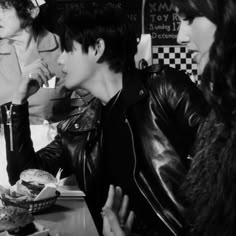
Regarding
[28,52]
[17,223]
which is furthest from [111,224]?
[28,52]

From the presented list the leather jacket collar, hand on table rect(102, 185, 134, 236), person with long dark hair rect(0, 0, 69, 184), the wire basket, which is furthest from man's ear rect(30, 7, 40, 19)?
hand on table rect(102, 185, 134, 236)

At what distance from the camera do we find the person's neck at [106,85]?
203 centimetres

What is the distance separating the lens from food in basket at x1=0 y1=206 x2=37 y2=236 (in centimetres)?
118

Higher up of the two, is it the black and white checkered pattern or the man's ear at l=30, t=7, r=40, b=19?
the man's ear at l=30, t=7, r=40, b=19

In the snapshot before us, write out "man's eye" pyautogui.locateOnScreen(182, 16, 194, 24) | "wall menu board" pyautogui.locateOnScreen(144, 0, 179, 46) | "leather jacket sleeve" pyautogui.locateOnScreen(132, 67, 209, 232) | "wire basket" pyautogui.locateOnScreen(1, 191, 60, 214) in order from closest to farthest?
"man's eye" pyautogui.locateOnScreen(182, 16, 194, 24) < "wire basket" pyautogui.locateOnScreen(1, 191, 60, 214) < "leather jacket sleeve" pyautogui.locateOnScreen(132, 67, 209, 232) < "wall menu board" pyautogui.locateOnScreen(144, 0, 179, 46)

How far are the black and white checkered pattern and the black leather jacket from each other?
136cm

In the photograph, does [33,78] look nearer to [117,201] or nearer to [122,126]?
[122,126]

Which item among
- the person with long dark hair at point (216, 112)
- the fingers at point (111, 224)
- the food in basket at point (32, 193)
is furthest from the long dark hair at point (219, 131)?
the food in basket at point (32, 193)

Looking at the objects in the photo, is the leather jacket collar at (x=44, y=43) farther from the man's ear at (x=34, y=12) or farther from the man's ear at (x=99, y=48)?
the man's ear at (x=99, y=48)

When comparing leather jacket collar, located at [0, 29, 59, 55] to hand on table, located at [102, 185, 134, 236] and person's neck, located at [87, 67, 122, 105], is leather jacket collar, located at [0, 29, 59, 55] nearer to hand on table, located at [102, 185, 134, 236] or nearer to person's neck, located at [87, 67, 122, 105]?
person's neck, located at [87, 67, 122, 105]

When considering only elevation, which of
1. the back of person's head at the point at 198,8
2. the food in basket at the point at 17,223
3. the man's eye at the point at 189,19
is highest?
the back of person's head at the point at 198,8

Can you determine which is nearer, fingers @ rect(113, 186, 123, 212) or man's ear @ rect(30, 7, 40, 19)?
fingers @ rect(113, 186, 123, 212)

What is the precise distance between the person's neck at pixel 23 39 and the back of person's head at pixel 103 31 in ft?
2.81

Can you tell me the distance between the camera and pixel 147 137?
1.87 metres
